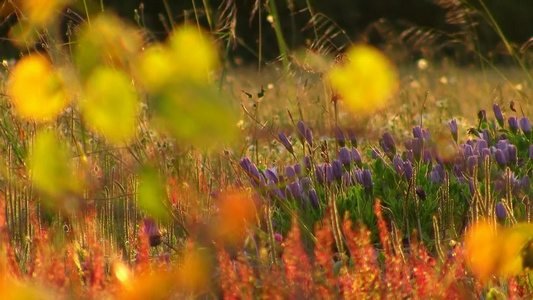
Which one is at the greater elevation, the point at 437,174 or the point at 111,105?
the point at 111,105

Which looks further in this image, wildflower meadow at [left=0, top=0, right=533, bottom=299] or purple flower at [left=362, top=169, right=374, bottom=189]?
purple flower at [left=362, top=169, right=374, bottom=189]

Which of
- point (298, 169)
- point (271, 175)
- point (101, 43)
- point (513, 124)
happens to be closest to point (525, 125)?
point (513, 124)

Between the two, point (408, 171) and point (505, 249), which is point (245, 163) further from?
point (505, 249)

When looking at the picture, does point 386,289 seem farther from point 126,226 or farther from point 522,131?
point 522,131

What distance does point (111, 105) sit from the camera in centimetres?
104

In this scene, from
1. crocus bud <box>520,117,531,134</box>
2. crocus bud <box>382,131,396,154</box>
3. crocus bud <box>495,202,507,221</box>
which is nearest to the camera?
crocus bud <box>495,202,507,221</box>

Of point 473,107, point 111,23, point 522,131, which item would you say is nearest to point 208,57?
point 111,23

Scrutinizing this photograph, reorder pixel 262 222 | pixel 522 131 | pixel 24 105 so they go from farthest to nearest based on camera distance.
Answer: pixel 522 131 → pixel 262 222 → pixel 24 105

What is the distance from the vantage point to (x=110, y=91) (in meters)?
1.07

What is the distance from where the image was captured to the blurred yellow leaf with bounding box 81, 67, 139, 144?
1004mm

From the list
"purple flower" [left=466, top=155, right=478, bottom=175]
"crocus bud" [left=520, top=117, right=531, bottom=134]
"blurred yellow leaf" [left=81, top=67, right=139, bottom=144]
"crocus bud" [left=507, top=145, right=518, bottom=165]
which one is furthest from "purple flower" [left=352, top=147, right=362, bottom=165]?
"blurred yellow leaf" [left=81, top=67, right=139, bottom=144]

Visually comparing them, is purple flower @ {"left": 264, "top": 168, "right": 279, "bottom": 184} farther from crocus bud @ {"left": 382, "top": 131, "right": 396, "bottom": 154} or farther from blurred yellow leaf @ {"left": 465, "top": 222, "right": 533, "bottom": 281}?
blurred yellow leaf @ {"left": 465, "top": 222, "right": 533, "bottom": 281}

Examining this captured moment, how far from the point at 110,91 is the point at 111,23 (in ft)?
1.41

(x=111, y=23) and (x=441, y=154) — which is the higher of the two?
(x=111, y=23)
